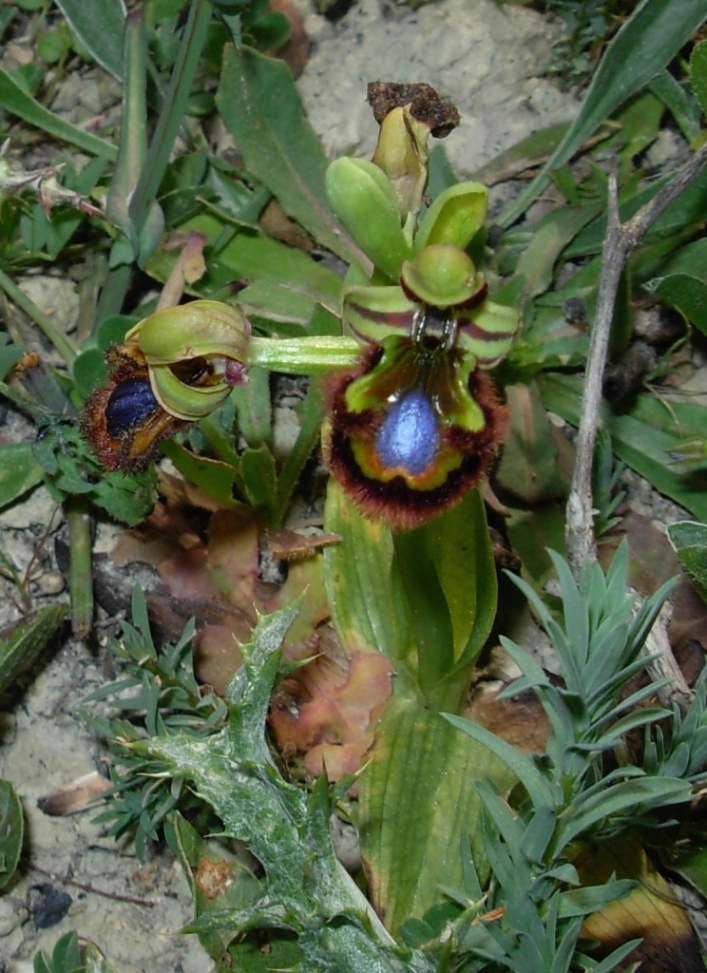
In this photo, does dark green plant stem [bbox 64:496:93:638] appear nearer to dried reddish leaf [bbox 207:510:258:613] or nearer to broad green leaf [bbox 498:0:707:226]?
dried reddish leaf [bbox 207:510:258:613]

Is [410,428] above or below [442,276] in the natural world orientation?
below

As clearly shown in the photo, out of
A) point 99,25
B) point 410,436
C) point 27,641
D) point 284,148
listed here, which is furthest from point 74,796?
point 99,25

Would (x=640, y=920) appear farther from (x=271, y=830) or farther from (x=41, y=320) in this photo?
(x=41, y=320)

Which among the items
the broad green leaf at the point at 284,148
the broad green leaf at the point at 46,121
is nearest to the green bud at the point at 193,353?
the broad green leaf at the point at 284,148

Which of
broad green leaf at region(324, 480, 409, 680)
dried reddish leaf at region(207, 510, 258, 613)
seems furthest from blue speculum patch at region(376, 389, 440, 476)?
dried reddish leaf at region(207, 510, 258, 613)

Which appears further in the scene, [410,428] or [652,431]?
[652,431]
